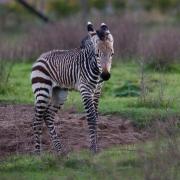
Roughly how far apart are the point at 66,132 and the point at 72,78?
123cm

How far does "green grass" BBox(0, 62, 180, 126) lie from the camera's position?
563 inches

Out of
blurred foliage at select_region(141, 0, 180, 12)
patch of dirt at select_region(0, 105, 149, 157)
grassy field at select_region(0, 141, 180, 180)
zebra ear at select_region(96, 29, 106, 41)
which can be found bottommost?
grassy field at select_region(0, 141, 180, 180)

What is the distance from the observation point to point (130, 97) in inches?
652

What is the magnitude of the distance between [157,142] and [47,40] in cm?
1454

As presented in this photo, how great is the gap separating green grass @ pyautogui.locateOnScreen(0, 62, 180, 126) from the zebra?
1273mm

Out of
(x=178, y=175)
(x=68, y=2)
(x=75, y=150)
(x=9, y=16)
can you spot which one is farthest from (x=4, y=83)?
(x=68, y=2)

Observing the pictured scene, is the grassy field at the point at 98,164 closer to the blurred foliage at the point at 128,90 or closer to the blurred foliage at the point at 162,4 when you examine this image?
the blurred foliage at the point at 128,90

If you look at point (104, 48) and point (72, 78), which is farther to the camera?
point (72, 78)

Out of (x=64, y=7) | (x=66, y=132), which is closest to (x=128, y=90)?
(x=66, y=132)

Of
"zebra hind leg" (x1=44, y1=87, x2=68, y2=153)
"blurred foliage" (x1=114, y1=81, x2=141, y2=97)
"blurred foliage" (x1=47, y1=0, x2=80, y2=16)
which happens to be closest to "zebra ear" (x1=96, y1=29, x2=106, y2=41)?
"zebra hind leg" (x1=44, y1=87, x2=68, y2=153)

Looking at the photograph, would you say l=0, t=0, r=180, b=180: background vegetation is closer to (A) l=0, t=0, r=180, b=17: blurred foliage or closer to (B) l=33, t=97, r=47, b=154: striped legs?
(B) l=33, t=97, r=47, b=154: striped legs

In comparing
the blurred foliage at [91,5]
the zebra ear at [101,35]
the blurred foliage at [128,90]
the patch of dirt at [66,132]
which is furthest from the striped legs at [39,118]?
the blurred foliage at [91,5]

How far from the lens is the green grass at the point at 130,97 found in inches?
563

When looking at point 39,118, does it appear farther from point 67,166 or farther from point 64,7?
point 64,7
